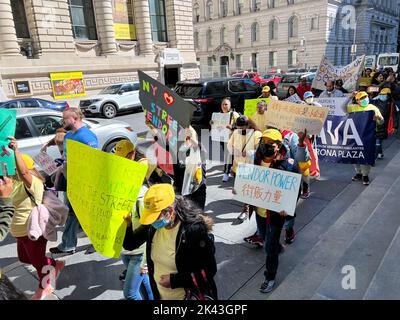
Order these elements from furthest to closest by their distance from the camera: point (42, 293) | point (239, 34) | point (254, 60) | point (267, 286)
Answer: point (239, 34), point (254, 60), point (42, 293), point (267, 286)

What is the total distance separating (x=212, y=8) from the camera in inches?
2510

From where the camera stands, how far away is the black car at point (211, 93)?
37.1 feet

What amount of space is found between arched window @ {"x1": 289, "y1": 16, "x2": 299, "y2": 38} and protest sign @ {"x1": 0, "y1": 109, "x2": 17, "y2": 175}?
58.4 m

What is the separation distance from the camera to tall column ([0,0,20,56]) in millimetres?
17470

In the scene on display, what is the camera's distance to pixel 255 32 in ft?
196

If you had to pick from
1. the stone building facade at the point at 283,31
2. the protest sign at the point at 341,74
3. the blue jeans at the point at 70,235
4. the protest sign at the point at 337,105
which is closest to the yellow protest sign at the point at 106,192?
the blue jeans at the point at 70,235

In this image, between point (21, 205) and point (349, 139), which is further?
point (349, 139)

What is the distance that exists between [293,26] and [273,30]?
12.8ft

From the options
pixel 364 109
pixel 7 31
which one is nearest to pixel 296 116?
pixel 364 109

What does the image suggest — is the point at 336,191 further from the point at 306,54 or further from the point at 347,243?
the point at 306,54

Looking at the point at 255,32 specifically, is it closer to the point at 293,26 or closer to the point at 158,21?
the point at 293,26

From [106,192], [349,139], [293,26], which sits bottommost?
[349,139]

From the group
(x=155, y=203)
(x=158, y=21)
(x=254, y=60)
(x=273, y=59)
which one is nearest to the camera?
(x=155, y=203)
